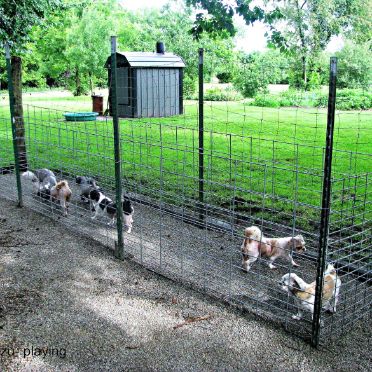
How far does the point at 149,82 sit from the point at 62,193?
1001 centimetres

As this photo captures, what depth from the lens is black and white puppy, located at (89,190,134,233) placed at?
6.41 m

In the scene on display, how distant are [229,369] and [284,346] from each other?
1.85ft

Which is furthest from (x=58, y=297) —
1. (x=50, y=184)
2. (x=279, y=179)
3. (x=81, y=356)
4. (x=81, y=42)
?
(x=81, y=42)

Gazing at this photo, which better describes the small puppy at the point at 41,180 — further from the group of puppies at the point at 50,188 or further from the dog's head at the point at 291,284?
the dog's head at the point at 291,284

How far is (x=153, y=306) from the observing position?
15.0ft

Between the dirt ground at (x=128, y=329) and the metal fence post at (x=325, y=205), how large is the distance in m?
0.25

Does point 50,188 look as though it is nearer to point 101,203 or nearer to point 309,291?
point 101,203

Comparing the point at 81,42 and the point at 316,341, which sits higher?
the point at 81,42

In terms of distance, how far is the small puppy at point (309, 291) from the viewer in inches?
165

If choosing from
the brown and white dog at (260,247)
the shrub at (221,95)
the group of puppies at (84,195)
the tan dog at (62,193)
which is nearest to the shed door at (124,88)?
the shrub at (221,95)

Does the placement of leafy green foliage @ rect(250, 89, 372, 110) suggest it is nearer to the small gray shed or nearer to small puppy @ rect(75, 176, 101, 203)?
the small gray shed

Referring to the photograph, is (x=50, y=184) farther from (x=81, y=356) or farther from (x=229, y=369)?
(x=229, y=369)

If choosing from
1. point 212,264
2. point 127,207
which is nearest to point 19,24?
point 127,207

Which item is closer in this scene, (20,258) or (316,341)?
(316,341)
